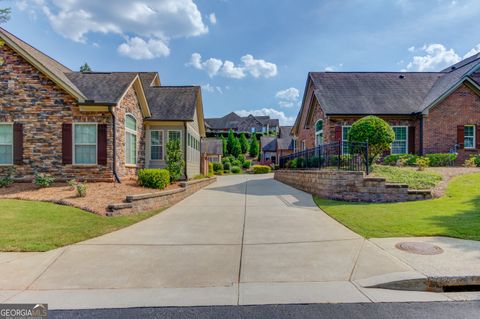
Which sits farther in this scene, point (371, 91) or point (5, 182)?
point (371, 91)

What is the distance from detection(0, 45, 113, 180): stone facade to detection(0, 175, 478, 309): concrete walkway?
675 cm

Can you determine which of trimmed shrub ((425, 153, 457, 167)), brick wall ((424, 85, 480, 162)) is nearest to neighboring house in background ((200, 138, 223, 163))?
brick wall ((424, 85, 480, 162))

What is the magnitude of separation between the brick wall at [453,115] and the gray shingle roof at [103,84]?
17477 millimetres

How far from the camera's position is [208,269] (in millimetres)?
4863

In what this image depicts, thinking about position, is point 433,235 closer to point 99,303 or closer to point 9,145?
point 99,303

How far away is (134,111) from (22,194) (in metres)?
6.38

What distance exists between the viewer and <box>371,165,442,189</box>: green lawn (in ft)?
34.6

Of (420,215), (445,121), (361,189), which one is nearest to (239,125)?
(445,121)

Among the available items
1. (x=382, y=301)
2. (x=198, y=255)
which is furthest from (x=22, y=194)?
(x=382, y=301)

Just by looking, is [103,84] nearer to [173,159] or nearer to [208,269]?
[173,159]

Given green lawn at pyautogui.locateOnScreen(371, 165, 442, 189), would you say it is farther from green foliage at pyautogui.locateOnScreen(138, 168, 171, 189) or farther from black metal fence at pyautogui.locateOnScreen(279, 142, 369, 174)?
green foliage at pyautogui.locateOnScreen(138, 168, 171, 189)

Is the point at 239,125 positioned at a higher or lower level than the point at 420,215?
higher

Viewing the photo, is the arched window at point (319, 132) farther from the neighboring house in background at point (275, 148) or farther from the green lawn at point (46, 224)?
the neighboring house in background at point (275, 148)

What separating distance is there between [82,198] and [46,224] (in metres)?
2.57
